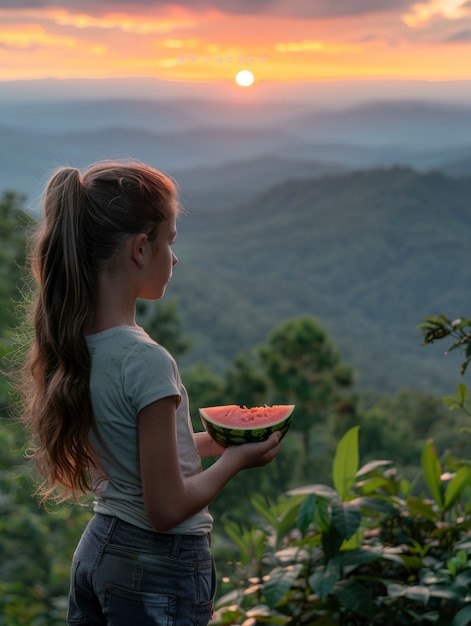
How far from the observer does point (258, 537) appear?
1.83m

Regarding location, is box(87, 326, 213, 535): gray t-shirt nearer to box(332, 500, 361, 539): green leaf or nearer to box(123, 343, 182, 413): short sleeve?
box(123, 343, 182, 413): short sleeve

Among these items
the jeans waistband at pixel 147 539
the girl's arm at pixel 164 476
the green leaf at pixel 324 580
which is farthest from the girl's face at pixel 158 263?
the green leaf at pixel 324 580

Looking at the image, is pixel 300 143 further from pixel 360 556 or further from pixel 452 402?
pixel 360 556

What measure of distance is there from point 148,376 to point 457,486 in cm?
93

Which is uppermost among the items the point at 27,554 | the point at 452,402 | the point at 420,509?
the point at 452,402

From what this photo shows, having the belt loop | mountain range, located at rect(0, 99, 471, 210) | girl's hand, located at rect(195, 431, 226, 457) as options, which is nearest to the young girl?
the belt loop

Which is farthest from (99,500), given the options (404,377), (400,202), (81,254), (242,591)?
(400,202)

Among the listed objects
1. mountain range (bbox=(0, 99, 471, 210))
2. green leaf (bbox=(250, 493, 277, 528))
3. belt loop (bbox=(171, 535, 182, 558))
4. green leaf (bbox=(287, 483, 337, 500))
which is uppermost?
mountain range (bbox=(0, 99, 471, 210))

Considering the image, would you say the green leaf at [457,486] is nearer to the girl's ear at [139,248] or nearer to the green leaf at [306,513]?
the green leaf at [306,513]

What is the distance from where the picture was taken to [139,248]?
1081mm

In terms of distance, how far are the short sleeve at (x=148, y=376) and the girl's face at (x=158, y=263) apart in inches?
3.3

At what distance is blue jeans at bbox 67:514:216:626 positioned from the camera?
1.06 metres

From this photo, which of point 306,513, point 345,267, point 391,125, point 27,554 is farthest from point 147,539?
point 391,125

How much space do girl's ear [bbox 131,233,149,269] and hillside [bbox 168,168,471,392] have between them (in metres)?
33.9
